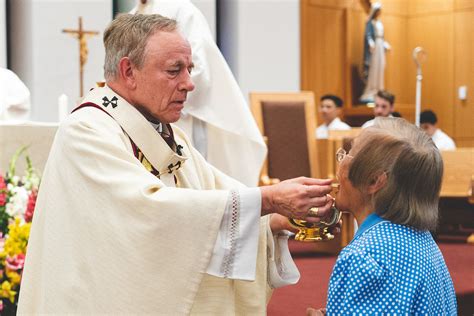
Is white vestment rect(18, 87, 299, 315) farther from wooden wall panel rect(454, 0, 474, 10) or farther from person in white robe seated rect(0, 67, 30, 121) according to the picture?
wooden wall panel rect(454, 0, 474, 10)

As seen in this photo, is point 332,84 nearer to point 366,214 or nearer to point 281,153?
point 281,153

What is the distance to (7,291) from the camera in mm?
3471

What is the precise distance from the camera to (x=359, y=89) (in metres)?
13.2

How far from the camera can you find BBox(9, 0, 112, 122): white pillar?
9.48 m

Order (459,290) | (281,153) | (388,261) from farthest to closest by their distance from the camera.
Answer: (281,153) < (459,290) < (388,261)

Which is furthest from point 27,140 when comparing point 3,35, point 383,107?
point 383,107

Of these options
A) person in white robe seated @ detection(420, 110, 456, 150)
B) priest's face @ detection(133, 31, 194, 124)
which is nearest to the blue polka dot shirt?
priest's face @ detection(133, 31, 194, 124)

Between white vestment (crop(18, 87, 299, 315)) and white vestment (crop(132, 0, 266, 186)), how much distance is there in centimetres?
290

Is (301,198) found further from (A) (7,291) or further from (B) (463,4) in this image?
(B) (463,4)

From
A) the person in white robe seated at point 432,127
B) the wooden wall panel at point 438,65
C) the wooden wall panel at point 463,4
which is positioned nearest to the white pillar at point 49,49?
the person in white robe seated at point 432,127

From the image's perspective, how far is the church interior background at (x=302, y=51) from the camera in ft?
31.1

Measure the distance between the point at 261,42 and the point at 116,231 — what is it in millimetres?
8984

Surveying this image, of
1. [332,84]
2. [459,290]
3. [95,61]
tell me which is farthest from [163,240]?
[332,84]

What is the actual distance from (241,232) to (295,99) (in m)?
5.29
